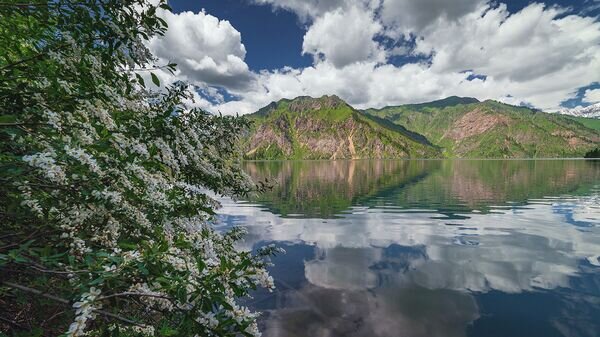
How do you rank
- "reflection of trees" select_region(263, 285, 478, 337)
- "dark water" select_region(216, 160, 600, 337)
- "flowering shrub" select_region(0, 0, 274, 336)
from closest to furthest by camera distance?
1. "flowering shrub" select_region(0, 0, 274, 336)
2. "reflection of trees" select_region(263, 285, 478, 337)
3. "dark water" select_region(216, 160, 600, 337)

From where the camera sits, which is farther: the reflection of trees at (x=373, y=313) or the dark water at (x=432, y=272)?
the dark water at (x=432, y=272)

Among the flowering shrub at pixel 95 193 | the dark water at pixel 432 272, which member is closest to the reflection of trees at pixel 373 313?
the dark water at pixel 432 272

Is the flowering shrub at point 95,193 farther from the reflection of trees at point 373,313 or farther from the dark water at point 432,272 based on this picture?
the dark water at point 432,272

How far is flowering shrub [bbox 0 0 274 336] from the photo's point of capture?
4.07 metres

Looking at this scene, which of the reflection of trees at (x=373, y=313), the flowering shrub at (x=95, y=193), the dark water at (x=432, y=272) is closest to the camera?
the flowering shrub at (x=95, y=193)

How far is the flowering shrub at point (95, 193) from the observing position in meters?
4.07

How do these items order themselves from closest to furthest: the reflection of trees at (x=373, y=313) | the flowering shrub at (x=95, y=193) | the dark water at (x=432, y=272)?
the flowering shrub at (x=95, y=193)
the reflection of trees at (x=373, y=313)
the dark water at (x=432, y=272)

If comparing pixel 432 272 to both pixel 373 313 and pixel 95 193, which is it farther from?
pixel 95 193

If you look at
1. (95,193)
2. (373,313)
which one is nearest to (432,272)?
(373,313)

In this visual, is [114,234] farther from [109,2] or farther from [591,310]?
[591,310]

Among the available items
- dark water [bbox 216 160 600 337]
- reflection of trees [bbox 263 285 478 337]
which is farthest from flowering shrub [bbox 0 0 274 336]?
dark water [bbox 216 160 600 337]

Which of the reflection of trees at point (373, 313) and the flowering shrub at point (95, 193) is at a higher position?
the flowering shrub at point (95, 193)

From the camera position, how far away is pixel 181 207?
697cm

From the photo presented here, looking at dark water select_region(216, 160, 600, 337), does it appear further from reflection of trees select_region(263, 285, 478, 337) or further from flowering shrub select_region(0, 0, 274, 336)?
flowering shrub select_region(0, 0, 274, 336)
